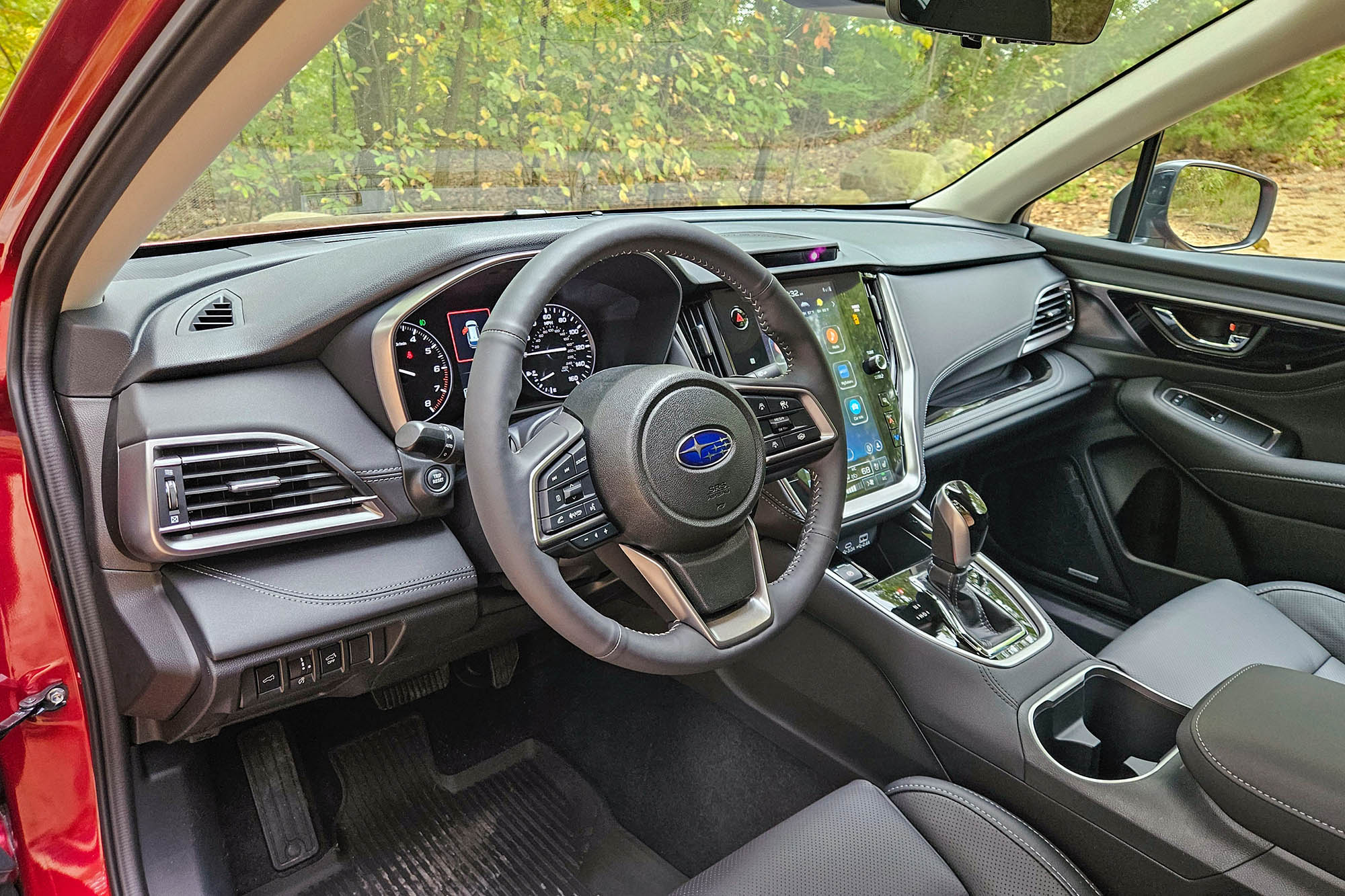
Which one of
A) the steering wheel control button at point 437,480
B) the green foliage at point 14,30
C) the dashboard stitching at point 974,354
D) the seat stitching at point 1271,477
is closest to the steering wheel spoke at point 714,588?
the steering wheel control button at point 437,480

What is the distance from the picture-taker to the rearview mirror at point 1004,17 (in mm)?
1246

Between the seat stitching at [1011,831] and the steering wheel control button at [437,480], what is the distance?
830 mm

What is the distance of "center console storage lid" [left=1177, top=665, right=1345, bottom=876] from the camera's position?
3.59ft

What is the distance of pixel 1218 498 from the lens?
2.38m

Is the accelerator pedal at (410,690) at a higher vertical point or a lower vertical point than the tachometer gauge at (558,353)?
lower

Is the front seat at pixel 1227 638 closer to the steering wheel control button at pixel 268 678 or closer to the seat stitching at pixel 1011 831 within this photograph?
the seat stitching at pixel 1011 831

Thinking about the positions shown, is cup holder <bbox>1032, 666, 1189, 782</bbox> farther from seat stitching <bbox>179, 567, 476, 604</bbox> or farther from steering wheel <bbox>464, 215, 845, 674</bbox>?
seat stitching <bbox>179, 567, 476, 604</bbox>

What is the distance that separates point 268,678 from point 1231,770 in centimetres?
132

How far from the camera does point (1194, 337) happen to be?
2.44m

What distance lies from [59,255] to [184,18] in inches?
20.0

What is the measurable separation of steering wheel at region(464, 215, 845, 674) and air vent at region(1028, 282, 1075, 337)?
1.44 meters

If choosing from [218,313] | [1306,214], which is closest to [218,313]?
[218,313]

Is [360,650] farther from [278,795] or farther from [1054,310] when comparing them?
[1054,310]

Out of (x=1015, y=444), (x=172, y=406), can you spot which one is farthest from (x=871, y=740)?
(x=172, y=406)
